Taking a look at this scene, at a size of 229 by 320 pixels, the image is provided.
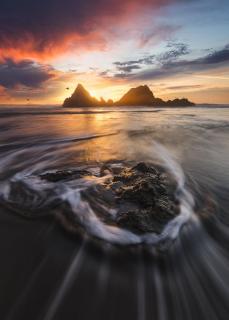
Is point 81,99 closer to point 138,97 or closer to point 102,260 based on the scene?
point 138,97

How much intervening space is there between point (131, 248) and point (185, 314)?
3.87ft

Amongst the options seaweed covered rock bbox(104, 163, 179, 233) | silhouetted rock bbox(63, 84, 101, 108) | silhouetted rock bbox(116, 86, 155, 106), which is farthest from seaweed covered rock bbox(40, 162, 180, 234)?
silhouetted rock bbox(116, 86, 155, 106)

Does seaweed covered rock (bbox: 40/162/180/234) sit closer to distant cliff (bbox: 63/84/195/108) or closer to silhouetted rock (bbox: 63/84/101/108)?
distant cliff (bbox: 63/84/195/108)

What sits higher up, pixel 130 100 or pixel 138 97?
pixel 138 97

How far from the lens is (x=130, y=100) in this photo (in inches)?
6442

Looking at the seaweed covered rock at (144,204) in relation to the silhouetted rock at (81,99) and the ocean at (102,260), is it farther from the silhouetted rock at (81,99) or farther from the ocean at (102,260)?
the silhouetted rock at (81,99)

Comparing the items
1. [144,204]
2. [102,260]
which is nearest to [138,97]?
[144,204]

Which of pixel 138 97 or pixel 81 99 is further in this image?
pixel 138 97

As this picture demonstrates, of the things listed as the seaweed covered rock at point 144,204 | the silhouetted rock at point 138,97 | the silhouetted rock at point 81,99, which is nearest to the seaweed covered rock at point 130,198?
the seaweed covered rock at point 144,204

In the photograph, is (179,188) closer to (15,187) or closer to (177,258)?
(177,258)

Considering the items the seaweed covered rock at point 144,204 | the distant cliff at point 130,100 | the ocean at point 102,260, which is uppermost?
the seaweed covered rock at point 144,204

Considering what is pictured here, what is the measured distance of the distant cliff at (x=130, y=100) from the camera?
13812cm

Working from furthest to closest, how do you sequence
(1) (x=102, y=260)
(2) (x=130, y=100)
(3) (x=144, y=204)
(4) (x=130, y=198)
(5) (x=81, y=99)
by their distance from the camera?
(2) (x=130, y=100) → (5) (x=81, y=99) → (4) (x=130, y=198) → (3) (x=144, y=204) → (1) (x=102, y=260)

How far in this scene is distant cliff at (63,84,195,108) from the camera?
138 metres
